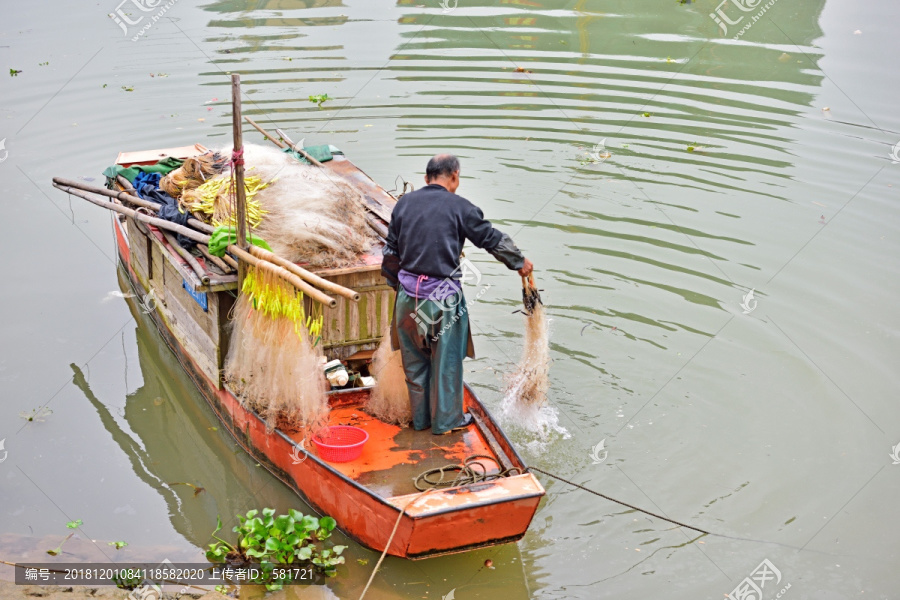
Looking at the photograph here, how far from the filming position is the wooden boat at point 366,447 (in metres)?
5.42

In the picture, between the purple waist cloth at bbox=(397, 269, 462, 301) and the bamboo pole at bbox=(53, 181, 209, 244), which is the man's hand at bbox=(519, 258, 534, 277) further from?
the bamboo pole at bbox=(53, 181, 209, 244)

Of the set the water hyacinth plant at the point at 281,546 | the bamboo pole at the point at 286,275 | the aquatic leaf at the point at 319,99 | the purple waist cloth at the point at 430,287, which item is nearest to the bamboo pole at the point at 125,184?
the bamboo pole at the point at 286,275

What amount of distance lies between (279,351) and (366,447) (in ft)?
3.19

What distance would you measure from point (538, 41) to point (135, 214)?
35.3ft

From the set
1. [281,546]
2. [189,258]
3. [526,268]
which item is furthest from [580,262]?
[281,546]

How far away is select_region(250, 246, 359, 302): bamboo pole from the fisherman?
54 centimetres

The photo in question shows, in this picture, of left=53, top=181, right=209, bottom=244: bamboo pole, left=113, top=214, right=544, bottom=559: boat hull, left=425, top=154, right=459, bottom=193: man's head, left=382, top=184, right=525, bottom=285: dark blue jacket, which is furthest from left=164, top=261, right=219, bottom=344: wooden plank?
left=425, top=154, right=459, bottom=193: man's head

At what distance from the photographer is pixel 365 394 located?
269 inches

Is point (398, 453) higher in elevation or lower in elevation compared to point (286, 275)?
lower

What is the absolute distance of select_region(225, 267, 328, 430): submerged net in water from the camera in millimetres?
5949

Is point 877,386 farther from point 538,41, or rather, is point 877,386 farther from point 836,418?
point 538,41

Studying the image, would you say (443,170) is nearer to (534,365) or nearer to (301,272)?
(301,272)

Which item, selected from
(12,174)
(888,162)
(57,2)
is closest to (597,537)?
(888,162)

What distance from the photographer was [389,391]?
256 inches
